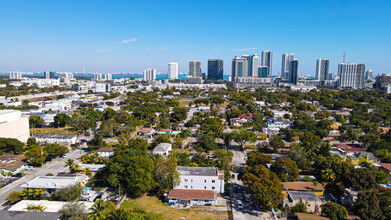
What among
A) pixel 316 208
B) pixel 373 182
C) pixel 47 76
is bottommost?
pixel 316 208

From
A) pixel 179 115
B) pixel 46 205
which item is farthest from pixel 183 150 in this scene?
pixel 46 205

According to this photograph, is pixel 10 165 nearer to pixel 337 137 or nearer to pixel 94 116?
pixel 94 116

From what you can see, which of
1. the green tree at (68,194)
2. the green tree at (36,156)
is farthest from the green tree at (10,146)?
the green tree at (68,194)

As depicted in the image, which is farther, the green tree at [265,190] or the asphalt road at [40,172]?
the asphalt road at [40,172]

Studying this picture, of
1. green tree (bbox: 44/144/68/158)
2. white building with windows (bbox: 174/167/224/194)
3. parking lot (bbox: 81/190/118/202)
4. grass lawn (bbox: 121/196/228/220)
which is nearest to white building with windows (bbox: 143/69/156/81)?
green tree (bbox: 44/144/68/158)

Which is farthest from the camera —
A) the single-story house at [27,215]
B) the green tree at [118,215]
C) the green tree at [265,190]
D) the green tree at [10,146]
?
the green tree at [10,146]

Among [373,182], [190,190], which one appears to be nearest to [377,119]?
[373,182]

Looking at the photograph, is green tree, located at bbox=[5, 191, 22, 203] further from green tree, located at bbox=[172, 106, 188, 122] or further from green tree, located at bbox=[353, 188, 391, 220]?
green tree, located at bbox=[172, 106, 188, 122]

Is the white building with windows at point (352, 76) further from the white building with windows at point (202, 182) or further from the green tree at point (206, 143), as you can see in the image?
the white building with windows at point (202, 182)
